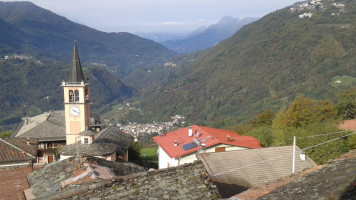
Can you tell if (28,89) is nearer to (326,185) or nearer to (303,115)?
(303,115)

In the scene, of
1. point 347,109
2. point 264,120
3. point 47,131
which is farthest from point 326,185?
point 264,120

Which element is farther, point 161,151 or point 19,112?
point 19,112

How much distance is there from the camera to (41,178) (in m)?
14.2

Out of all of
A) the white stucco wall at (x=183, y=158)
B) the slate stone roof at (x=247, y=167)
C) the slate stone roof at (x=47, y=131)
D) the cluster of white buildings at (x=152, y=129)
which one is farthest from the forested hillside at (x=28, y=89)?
the slate stone roof at (x=247, y=167)

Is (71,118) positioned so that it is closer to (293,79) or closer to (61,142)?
(61,142)

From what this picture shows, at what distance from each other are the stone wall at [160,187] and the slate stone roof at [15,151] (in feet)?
68.5

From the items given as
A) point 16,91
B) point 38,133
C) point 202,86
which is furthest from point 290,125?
point 16,91

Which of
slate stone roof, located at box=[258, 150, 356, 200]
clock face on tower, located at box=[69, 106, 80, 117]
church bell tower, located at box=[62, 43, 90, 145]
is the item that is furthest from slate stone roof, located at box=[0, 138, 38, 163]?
slate stone roof, located at box=[258, 150, 356, 200]

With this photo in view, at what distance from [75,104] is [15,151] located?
738 cm

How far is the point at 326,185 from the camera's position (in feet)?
14.7

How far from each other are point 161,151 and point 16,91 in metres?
168

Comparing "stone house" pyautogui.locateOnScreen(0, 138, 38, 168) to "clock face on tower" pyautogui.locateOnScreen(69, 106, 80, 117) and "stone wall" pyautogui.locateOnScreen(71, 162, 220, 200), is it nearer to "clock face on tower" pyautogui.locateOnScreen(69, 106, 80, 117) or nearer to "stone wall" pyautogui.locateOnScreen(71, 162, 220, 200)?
"clock face on tower" pyautogui.locateOnScreen(69, 106, 80, 117)

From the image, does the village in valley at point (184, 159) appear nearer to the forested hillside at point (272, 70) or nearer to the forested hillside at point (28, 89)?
the forested hillside at point (272, 70)

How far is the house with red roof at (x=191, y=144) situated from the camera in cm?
2186
